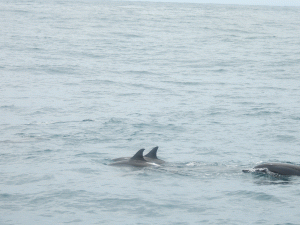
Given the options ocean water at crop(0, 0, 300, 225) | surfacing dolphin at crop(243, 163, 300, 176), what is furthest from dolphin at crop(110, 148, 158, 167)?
surfacing dolphin at crop(243, 163, 300, 176)

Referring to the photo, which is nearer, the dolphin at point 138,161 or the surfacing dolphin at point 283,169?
the surfacing dolphin at point 283,169

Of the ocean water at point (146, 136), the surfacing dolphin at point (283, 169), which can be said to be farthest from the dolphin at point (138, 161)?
the surfacing dolphin at point (283, 169)

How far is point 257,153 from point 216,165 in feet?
5.06

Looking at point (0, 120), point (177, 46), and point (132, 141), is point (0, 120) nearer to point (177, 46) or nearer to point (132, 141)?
point (132, 141)

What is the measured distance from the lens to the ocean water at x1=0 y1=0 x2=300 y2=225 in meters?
9.38

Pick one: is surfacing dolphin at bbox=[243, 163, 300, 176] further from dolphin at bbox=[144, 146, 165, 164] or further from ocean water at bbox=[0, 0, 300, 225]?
dolphin at bbox=[144, 146, 165, 164]

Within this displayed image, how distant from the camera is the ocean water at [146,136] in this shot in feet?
30.8

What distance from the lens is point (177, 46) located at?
41.7 m

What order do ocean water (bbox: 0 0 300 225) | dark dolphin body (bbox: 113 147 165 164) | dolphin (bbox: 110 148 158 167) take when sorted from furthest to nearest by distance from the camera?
dark dolphin body (bbox: 113 147 165 164)
dolphin (bbox: 110 148 158 167)
ocean water (bbox: 0 0 300 225)

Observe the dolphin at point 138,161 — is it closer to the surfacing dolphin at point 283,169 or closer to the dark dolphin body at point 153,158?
the dark dolphin body at point 153,158

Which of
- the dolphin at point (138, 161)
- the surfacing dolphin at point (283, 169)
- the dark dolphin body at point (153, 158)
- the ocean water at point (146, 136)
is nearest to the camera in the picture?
the ocean water at point (146, 136)

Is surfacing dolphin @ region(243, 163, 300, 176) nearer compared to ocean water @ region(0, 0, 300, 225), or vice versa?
ocean water @ region(0, 0, 300, 225)

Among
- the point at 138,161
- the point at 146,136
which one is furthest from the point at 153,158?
the point at 146,136

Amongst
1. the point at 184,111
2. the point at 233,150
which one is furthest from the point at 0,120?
the point at 233,150
